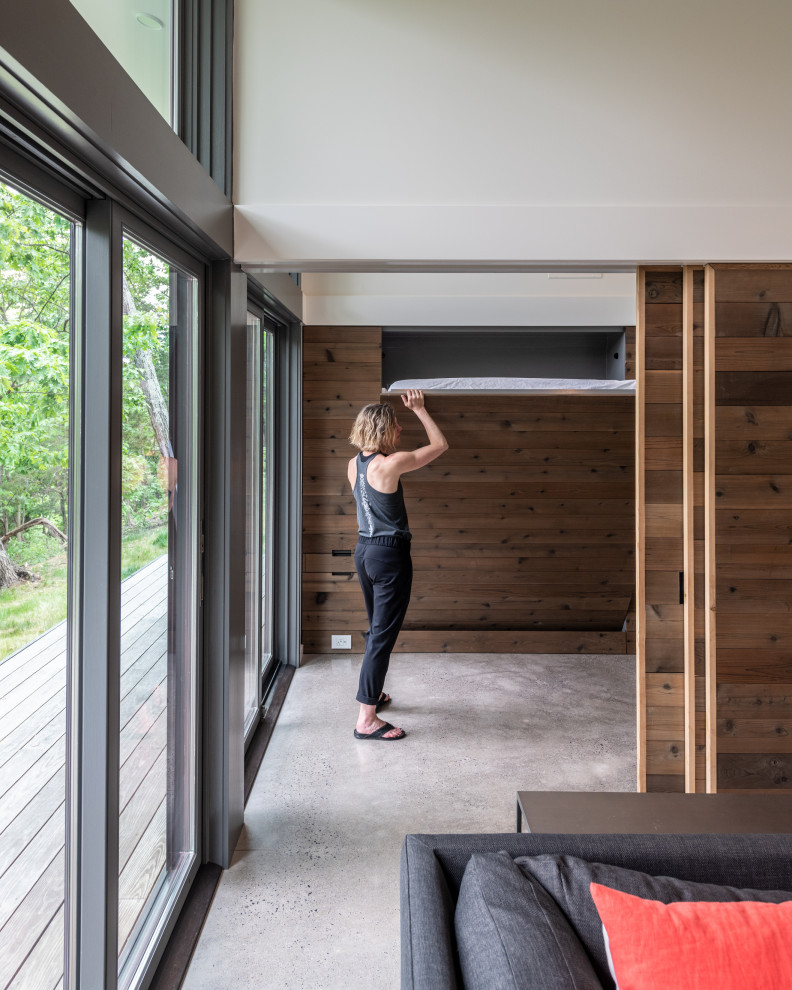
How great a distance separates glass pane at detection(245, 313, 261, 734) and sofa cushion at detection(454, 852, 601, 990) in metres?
2.28

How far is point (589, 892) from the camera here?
124 centimetres

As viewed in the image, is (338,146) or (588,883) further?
(338,146)

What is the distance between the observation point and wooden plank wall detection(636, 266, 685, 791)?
101 inches

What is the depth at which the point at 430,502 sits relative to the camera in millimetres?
4586

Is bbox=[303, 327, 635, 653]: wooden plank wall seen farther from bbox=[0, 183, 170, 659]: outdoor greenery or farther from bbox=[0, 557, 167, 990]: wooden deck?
bbox=[0, 183, 170, 659]: outdoor greenery

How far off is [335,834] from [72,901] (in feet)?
4.00

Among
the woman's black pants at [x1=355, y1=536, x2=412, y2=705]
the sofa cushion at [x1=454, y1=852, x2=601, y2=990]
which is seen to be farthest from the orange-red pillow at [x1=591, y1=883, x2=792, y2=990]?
the woman's black pants at [x1=355, y1=536, x2=412, y2=705]

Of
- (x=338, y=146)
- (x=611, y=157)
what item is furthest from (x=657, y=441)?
(x=338, y=146)

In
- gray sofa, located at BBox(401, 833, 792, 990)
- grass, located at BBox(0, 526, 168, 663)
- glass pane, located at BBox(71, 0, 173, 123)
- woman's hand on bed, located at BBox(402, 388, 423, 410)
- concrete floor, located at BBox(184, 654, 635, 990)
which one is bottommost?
concrete floor, located at BBox(184, 654, 635, 990)

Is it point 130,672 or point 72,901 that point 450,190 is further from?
point 72,901

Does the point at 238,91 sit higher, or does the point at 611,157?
the point at 238,91

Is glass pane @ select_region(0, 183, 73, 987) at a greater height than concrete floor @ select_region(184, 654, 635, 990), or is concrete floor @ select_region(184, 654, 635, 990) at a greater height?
glass pane @ select_region(0, 183, 73, 987)

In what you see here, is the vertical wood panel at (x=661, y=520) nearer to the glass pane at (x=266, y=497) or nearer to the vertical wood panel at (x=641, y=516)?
the vertical wood panel at (x=641, y=516)

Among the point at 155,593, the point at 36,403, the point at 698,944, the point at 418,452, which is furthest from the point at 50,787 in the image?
the point at 418,452
